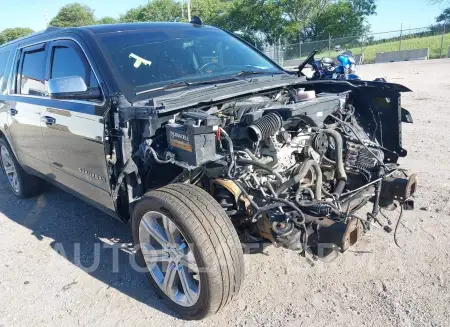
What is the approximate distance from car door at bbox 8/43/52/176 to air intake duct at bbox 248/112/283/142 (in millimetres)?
2290

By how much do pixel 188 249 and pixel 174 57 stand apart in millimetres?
1854

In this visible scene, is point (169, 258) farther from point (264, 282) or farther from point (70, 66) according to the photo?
point (70, 66)

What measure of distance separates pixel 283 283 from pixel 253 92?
1595mm

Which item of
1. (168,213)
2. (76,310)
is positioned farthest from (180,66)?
(76,310)

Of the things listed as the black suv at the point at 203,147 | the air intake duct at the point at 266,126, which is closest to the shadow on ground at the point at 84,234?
the black suv at the point at 203,147

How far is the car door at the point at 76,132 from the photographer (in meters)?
3.25

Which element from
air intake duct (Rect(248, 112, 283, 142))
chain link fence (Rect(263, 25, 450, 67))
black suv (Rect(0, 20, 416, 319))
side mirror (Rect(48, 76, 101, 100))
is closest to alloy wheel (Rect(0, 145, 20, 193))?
black suv (Rect(0, 20, 416, 319))

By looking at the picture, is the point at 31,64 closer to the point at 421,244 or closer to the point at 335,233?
the point at 335,233

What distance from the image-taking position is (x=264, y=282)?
322cm

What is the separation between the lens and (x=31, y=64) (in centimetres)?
444

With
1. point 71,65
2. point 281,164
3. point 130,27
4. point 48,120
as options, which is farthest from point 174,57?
point 281,164

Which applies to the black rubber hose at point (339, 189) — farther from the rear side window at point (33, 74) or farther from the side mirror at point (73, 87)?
the rear side window at point (33, 74)

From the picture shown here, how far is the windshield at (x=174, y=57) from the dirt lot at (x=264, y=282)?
162 centimetres

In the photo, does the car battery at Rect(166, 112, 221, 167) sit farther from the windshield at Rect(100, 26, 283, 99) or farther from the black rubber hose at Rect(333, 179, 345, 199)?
the black rubber hose at Rect(333, 179, 345, 199)
